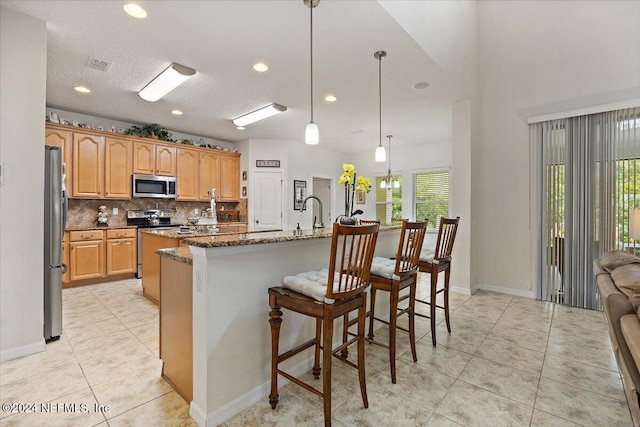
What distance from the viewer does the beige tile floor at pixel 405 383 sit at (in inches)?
66.4

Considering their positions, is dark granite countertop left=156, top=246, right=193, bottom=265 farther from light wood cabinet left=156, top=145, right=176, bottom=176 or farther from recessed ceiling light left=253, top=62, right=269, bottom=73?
light wood cabinet left=156, top=145, right=176, bottom=176

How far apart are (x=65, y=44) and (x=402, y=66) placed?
10.6 ft

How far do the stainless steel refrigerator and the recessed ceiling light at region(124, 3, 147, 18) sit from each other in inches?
52.6

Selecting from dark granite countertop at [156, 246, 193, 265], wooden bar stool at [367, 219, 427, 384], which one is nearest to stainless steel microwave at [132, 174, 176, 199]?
dark granite countertop at [156, 246, 193, 265]

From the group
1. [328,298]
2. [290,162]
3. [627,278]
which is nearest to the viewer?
[328,298]

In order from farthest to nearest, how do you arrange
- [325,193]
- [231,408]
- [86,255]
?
[325,193] → [86,255] → [231,408]

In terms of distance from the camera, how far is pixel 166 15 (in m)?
2.31

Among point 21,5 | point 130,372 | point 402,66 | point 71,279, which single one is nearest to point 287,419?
point 130,372

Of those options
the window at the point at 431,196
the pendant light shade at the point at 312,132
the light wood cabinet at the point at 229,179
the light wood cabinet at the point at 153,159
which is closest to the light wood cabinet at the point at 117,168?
the light wood cabinet at the point at 153,159

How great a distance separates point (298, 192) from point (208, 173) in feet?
6.44

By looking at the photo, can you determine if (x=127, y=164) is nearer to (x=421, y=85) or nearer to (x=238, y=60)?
(x=238, y=60)

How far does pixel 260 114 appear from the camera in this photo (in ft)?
15.0

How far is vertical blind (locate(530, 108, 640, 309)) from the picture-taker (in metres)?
3.35

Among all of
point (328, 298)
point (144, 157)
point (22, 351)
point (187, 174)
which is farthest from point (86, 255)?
point (328, 298)
